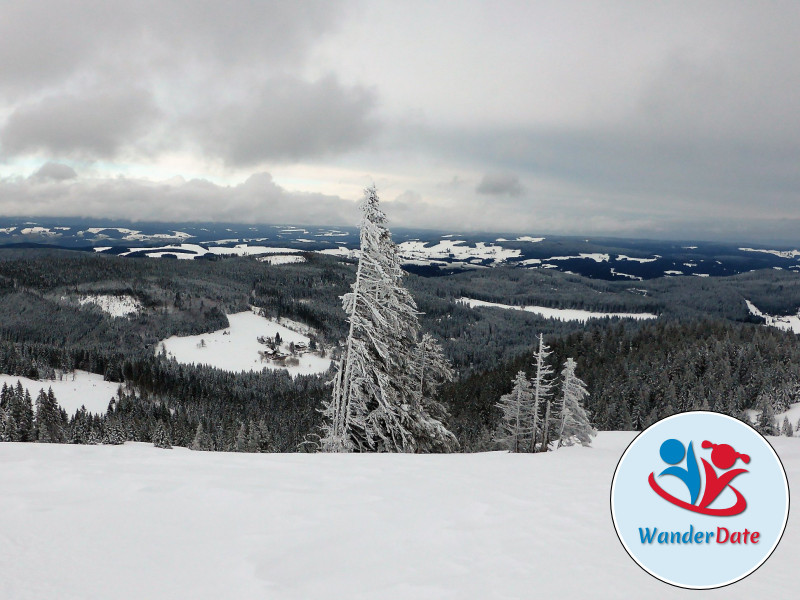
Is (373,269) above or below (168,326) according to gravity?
above

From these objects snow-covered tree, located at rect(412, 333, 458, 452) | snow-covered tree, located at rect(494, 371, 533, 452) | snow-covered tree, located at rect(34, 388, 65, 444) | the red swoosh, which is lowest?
snow-covered tree, located at rect(34, 388, 65, 444)

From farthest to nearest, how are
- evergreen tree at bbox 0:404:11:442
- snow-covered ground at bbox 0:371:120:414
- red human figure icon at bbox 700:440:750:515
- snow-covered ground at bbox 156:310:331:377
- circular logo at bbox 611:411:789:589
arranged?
1. snow-covered ground at bbox 156:310:331:377
2. snow-covered ground at bbox 0:371:120:414
3. evergreen tree at bbox 0:404:11:442
4. red human figure icon at bbox 700:440:750:515
5. circular logo at bbox 611:411:789:589

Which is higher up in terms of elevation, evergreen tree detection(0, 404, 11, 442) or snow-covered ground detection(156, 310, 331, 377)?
evergreen tree detection(0, 404, 11, 442)

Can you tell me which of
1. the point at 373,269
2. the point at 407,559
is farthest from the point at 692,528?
the point at 373,269

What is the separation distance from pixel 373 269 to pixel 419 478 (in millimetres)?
10437

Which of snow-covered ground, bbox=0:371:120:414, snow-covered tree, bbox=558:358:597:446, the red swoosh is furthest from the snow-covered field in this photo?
snow-covered ground, bbox=0:371:120:414

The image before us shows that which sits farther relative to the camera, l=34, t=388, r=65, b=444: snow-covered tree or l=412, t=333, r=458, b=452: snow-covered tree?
l=34, t=388, r=65, b=444: snow-covered tree

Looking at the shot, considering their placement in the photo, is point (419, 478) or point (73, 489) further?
point (419, 478)

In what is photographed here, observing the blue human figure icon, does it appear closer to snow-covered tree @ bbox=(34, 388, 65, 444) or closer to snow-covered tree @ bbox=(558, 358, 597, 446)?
snow-covered tree @ bbox=(558, 358, 597, 446)

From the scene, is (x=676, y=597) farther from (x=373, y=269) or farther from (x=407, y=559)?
(x=373, y=269)

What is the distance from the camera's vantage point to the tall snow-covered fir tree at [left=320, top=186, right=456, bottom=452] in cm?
1664

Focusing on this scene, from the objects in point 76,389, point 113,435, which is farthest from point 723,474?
point 76,389

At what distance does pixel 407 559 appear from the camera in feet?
14.2

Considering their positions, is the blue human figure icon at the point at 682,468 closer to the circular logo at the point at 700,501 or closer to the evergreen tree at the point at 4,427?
the circular logo at the point at 700,501
